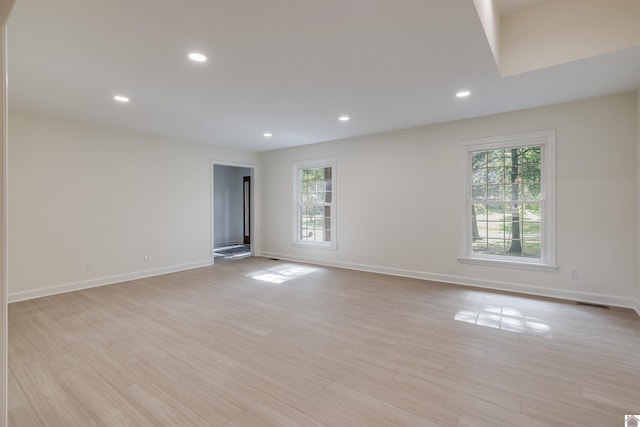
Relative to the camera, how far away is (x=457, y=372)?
2152 mm

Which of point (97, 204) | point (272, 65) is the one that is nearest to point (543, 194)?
point (272, 65)

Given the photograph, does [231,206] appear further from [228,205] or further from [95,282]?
[95,282]

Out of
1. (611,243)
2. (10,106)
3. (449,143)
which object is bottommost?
(611,243)

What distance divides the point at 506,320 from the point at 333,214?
347cm

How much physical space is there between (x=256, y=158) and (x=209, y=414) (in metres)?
5.96

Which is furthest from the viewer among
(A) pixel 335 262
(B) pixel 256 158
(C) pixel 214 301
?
(B) pixel 256 158

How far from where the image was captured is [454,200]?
4516mm

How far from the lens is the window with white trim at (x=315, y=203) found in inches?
237

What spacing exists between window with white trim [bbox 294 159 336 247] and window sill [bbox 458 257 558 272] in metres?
2.49

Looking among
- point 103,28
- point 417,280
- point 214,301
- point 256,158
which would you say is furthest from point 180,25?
point 256,158

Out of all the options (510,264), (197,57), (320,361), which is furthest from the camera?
(510,264)

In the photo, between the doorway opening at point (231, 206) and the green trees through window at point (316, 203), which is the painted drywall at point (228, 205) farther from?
the green trees through window at point (316, 203)

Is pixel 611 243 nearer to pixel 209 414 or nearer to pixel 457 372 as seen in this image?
pixel 457 372

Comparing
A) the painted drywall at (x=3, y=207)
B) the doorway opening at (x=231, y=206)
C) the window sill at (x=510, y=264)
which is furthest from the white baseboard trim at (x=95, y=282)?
the window sill at (x=510, y=264)
